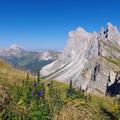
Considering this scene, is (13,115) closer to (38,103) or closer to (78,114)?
(38,103)

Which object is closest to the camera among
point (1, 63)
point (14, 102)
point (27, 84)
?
point (14, 102)

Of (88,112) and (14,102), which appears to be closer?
(88,112)

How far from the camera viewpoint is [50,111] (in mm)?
12781

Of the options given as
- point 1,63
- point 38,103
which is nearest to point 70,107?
point 38,103

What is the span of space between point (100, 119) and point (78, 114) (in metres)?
1.67

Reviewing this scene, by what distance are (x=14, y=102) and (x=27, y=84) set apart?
361cm

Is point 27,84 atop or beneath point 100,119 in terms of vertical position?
atop

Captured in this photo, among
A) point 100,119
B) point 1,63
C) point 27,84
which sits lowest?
point 100,119

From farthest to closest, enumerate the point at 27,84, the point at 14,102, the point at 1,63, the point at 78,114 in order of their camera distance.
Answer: the point at 1,63 < the point at 27,84 < the point at 14,102 < the point at 78,114

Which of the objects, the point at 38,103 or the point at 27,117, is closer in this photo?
the point at 27,117

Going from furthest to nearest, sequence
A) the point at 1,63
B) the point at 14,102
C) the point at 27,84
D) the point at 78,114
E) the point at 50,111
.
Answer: the point at 1,63
the point at 27,84
the point at 14,102
the point at 50,111
the point at 78,114

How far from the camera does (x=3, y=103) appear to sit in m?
13.4

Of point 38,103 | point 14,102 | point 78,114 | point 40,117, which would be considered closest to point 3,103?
point 14,102

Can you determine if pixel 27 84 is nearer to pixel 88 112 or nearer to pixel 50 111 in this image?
pixel 50 111
